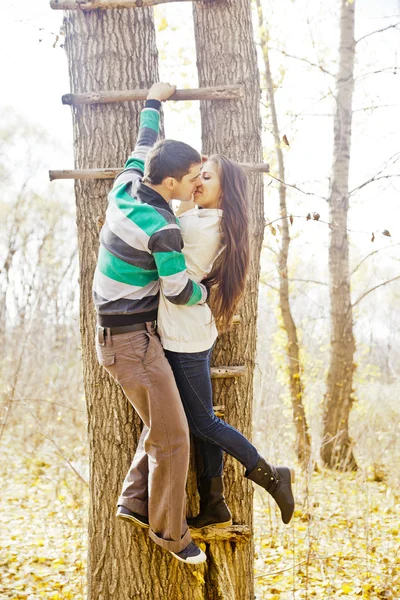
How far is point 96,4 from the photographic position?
3340 millimetres

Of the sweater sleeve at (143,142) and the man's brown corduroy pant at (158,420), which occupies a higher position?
the sweater sleeve at (143,142)

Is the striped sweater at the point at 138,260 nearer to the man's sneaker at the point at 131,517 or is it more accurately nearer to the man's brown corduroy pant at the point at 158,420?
the man's brown corduroy pant at the point at 158,420

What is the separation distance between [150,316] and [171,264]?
0.38 m

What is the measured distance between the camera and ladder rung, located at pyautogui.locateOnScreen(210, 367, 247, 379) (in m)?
3.32

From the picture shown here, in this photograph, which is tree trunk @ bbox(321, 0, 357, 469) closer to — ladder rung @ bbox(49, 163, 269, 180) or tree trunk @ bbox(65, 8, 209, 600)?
tree trunk @ bbox(65, 8, 209, 600)

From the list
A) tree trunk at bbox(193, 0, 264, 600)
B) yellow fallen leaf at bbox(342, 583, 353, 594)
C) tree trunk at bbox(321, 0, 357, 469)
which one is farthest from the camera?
tree trunk at bbox(321, 0, 357, 469)

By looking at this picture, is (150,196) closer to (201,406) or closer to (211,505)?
(201,406)

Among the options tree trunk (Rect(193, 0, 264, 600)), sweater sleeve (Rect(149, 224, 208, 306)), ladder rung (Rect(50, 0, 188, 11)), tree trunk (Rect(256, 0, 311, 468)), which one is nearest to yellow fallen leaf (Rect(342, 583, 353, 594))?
tree trunk (Rect(193, 0, 264, 600))

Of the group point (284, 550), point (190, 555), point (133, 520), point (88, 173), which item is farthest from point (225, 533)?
point (284, 550)

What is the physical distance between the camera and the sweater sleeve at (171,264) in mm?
2656

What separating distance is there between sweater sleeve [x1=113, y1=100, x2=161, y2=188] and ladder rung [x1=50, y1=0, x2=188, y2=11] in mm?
591

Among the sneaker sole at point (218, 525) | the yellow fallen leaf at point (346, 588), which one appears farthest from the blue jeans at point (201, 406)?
the yellow fallen leaf at point (346, 588)

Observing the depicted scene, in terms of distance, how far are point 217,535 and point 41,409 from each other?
8.14 metres

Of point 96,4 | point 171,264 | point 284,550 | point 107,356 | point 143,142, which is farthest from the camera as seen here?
point 284,550
